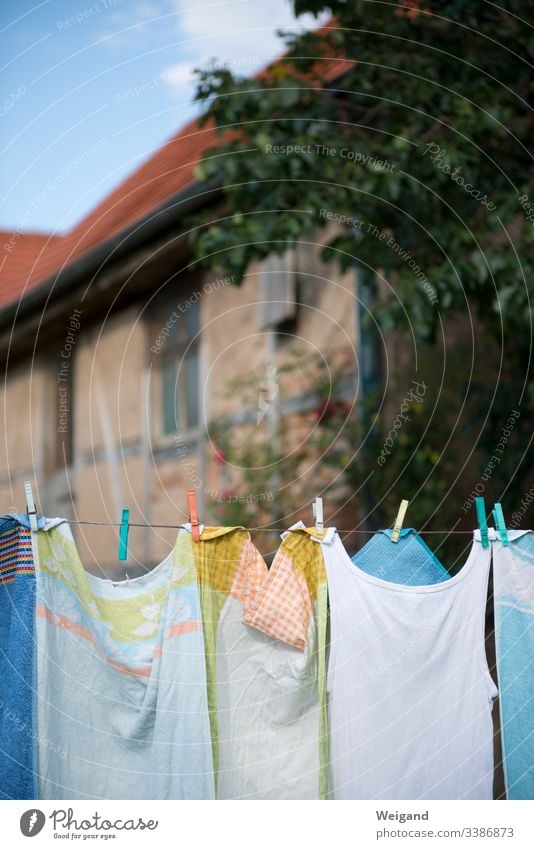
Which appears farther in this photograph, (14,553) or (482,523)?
(482,523)

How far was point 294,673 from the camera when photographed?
239cm

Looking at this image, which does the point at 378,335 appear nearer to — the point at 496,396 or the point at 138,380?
the point at 496,396

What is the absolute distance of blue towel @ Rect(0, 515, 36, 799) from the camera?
2225mm

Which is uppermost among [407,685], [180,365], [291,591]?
[180,365]

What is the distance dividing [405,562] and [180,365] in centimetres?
368

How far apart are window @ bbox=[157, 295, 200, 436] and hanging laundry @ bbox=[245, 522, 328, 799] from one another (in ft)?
11.4

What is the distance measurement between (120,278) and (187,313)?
41cm

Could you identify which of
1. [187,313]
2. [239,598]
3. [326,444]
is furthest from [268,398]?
[239,598]

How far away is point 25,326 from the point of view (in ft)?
21.9

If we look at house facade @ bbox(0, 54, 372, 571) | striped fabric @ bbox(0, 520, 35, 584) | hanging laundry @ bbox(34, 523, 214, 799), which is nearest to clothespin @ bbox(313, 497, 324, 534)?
hanging laundry @ bbox(34, 523, 214, 799)

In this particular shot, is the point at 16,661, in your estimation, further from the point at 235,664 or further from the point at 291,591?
the point at 291,591

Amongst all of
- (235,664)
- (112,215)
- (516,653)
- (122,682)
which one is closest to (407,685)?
(516,653)

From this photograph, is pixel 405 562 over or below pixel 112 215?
below
